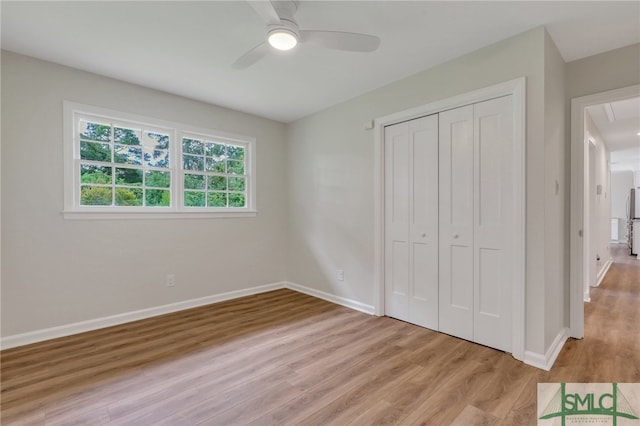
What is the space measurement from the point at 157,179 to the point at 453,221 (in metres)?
3.33

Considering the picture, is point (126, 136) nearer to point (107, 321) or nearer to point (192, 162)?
point (192, 162)

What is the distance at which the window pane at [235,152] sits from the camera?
422cm

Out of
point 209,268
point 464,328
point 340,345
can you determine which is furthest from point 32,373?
point 464,328

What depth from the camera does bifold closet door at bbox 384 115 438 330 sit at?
116 inches

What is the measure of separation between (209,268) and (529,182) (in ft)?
11.8

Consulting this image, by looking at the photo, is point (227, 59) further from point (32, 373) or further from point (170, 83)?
point (32, 373)

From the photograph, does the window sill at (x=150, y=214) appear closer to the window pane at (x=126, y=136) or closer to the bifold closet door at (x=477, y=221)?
the window pane at (x=126, y=136)

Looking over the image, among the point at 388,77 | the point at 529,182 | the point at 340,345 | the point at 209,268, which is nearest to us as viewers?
the point at 529,182

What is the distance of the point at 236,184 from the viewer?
4289 millimetres

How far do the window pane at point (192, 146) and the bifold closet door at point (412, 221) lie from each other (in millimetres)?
2401

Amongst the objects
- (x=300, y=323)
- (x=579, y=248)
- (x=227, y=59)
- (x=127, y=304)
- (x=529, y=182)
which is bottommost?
(x=300, y=323)

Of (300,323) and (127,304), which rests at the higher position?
(127,304)

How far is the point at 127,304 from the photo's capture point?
3240mm

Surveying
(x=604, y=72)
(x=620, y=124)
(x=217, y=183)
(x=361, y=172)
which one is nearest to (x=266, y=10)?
(x=361, y=172)
